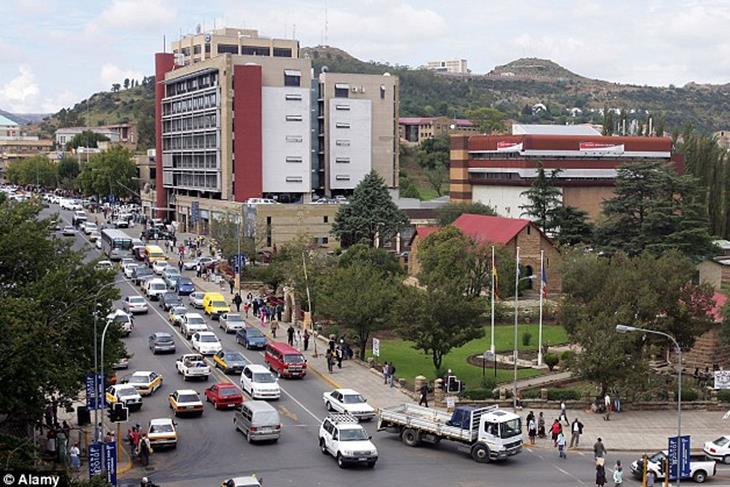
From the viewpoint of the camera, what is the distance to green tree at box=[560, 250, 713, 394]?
44.2m

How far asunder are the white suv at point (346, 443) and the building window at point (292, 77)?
264 feet

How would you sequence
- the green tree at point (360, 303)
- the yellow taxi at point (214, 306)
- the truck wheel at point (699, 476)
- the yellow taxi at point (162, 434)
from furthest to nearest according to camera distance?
the yellow taxi at point (214, 306) < the green tree at point (360, 303) < the yellow taxi at point (162, 434) < the truck wheel at point (699, 476)

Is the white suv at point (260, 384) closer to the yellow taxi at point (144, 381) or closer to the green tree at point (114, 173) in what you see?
the yellow taxi at point (144, 381)

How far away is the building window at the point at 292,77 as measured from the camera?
372 feet

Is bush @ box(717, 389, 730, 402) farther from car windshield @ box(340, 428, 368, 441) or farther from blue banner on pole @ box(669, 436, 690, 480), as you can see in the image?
car windshield @ box(340, 428, 368, 441)

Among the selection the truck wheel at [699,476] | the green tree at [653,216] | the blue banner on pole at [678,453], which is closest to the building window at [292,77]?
the green tree at [653,216]

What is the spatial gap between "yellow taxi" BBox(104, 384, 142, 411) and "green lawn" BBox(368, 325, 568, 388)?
14.4 m

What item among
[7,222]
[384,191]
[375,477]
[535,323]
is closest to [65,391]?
[7,222]

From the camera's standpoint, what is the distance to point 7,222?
1487 inches

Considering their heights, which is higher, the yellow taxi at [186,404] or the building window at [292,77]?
the building window at [292,77]

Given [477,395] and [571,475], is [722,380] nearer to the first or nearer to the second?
[477,395]

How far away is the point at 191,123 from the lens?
406ft

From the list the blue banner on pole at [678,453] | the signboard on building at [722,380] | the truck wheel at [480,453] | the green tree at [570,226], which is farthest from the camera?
the green tree at [570,226]

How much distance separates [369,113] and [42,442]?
90.2 meters
